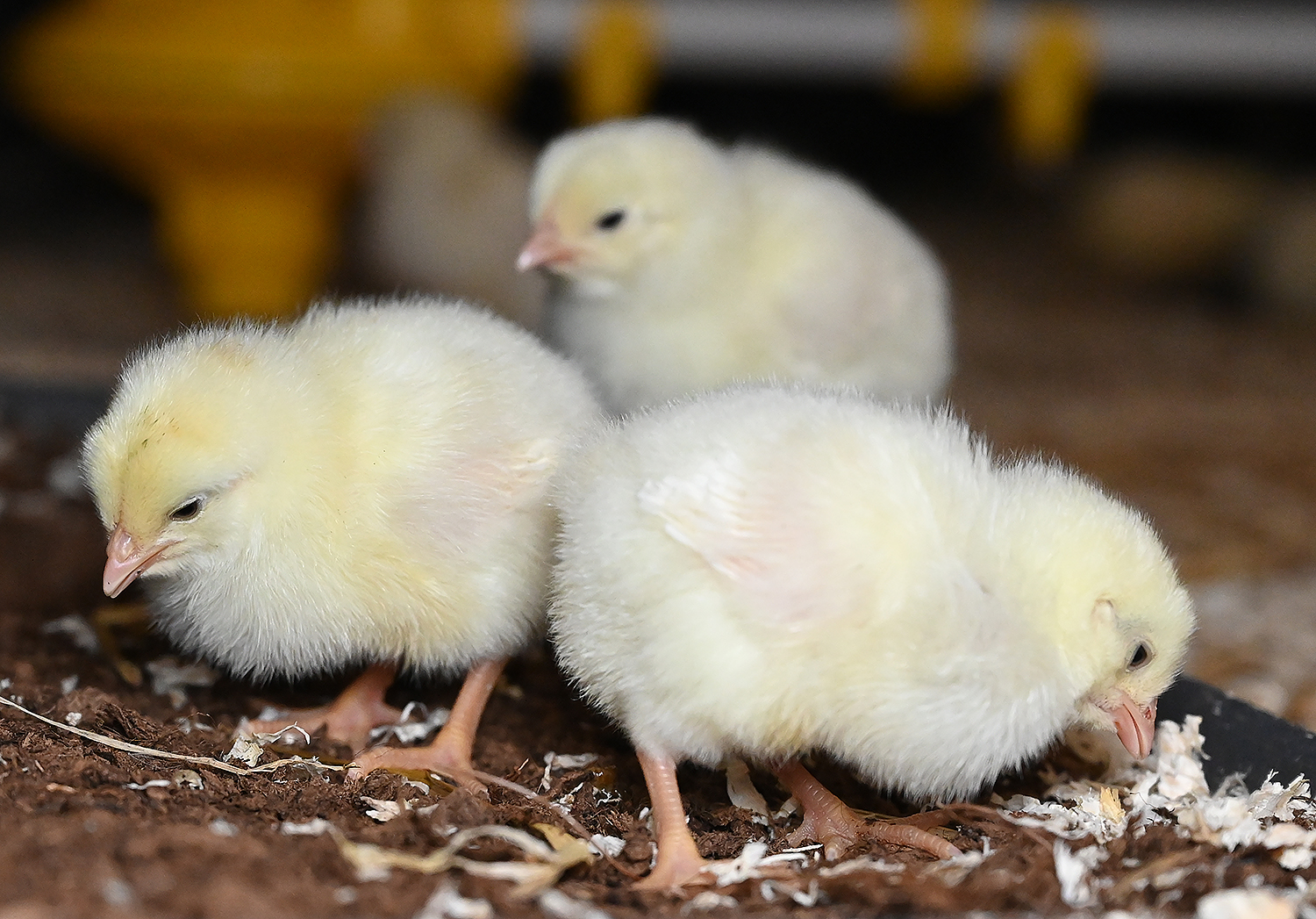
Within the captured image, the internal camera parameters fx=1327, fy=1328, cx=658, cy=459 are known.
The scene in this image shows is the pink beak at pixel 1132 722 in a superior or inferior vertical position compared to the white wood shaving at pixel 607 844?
superior

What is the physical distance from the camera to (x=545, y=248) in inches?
93.5

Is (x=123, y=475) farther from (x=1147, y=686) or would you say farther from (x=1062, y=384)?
(x=1062, y=384)

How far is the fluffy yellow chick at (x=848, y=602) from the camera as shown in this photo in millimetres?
1410

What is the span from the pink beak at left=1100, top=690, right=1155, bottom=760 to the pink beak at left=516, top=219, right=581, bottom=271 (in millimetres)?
1255

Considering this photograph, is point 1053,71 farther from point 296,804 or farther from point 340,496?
point 296,804

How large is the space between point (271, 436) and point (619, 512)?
44 cm

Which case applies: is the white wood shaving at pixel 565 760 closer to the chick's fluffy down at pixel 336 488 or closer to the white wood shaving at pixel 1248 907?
the chick's fluffy down at pixel 336 488

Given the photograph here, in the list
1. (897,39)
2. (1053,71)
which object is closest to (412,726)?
(897,39)

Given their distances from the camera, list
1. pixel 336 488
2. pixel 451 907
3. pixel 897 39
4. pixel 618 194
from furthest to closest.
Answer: pixel 897 39 → pixel 618 194 → pixel 336 488 → pixel 451 907

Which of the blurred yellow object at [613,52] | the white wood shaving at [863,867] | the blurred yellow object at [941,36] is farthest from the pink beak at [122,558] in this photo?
the blurred yellow object at [941,36]

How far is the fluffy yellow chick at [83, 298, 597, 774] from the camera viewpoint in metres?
1.56

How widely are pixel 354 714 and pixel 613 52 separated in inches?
106

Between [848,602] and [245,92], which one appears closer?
[848,602]

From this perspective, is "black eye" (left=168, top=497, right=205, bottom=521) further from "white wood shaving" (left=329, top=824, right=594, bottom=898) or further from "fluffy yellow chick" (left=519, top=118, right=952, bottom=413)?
"fluffy yellow chick" (left=519, top=118, right=952, bottom=413)
